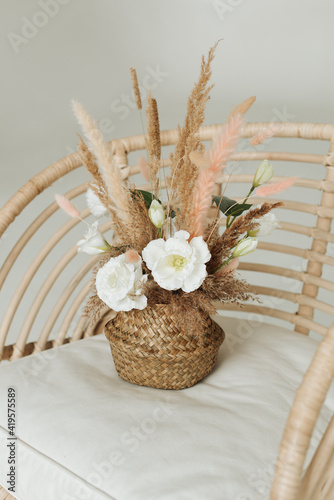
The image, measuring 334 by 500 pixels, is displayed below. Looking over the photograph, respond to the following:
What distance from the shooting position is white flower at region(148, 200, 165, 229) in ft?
3.04

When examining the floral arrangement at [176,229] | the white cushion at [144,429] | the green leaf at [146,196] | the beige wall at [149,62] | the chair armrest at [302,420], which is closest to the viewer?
the chair armrest at [302,420]

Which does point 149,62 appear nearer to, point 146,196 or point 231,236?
point 146,196

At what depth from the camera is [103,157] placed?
923 millimetres

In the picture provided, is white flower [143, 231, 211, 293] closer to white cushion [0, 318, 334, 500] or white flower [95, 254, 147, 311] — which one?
white flower [95, 254, 147, 311]

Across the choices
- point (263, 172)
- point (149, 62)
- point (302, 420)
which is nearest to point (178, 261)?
point (263, 172)

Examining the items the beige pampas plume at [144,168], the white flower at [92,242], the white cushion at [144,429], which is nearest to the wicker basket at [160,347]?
the white cushion at [144,429]

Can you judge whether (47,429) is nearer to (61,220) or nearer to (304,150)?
(61,220)

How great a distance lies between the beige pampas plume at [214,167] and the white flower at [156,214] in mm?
52

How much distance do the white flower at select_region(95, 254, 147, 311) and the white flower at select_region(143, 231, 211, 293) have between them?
1.2 inches

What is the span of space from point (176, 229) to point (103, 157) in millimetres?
184

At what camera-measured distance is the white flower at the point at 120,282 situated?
92cm

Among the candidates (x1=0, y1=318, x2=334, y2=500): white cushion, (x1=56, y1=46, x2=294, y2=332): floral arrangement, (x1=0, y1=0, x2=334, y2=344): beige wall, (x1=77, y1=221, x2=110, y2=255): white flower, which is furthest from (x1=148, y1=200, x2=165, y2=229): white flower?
(x1=0, y1=0, x2=334, y2=344): beige wall

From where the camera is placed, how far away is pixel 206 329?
3.30 ft

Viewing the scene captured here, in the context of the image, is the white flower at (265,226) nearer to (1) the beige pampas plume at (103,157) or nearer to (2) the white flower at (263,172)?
(2) the white flower at (263,172)
